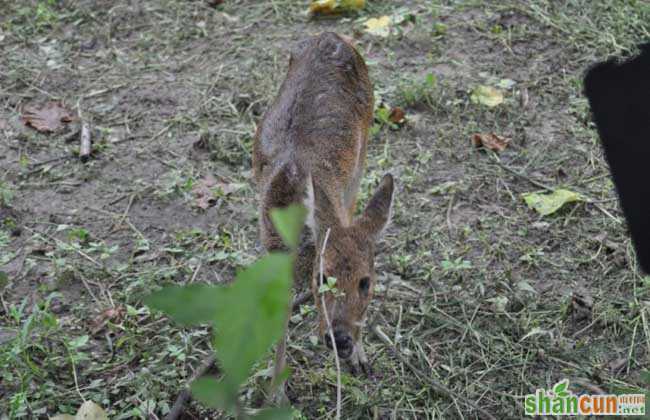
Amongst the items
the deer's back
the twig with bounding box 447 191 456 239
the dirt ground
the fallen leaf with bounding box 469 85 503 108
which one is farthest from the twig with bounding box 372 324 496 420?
the fallen leaf with bounding box 469 85 503 108

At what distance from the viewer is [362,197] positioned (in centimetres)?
480

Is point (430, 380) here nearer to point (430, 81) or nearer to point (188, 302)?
point (430, 81)

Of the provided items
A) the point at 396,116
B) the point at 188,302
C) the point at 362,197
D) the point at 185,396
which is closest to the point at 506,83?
the point at 396,116

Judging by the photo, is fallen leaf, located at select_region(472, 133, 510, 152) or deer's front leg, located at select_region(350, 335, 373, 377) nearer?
deer's front leg, located at select_region(350, 335, 373, 377)

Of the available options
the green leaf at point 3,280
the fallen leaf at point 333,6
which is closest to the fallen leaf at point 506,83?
the fallen leaf at point 333,6

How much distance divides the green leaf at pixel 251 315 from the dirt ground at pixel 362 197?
260 centimetres

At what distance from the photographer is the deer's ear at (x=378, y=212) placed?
3.49 meters

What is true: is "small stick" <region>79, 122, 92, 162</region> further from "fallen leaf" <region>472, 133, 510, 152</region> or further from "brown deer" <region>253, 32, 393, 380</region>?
"fallen leaf" <region>472, 133, 510, 152</region>

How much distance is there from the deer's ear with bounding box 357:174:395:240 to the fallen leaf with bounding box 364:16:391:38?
2.98m

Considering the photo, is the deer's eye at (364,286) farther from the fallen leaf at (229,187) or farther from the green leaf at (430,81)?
the green leaf at (430,81)

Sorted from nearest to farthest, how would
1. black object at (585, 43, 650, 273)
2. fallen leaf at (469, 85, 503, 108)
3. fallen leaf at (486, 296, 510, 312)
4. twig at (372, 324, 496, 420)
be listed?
1. twig at (372, 324, 496, 420)
2. fallen leaf at (486, 296, 510, 312)
3. black object at (585, 43, 650, 273)
4. fallen leaf at (469, 85, 503, 108)

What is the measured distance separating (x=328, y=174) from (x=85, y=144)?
A: 6.58 ft

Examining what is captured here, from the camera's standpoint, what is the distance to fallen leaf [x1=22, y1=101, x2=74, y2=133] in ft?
17.8

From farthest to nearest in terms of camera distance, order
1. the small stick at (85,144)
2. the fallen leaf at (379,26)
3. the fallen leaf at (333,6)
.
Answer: the fallen leaf at (333,6) < the fallen leaf at (379,26) < the small stick at (85,144)
